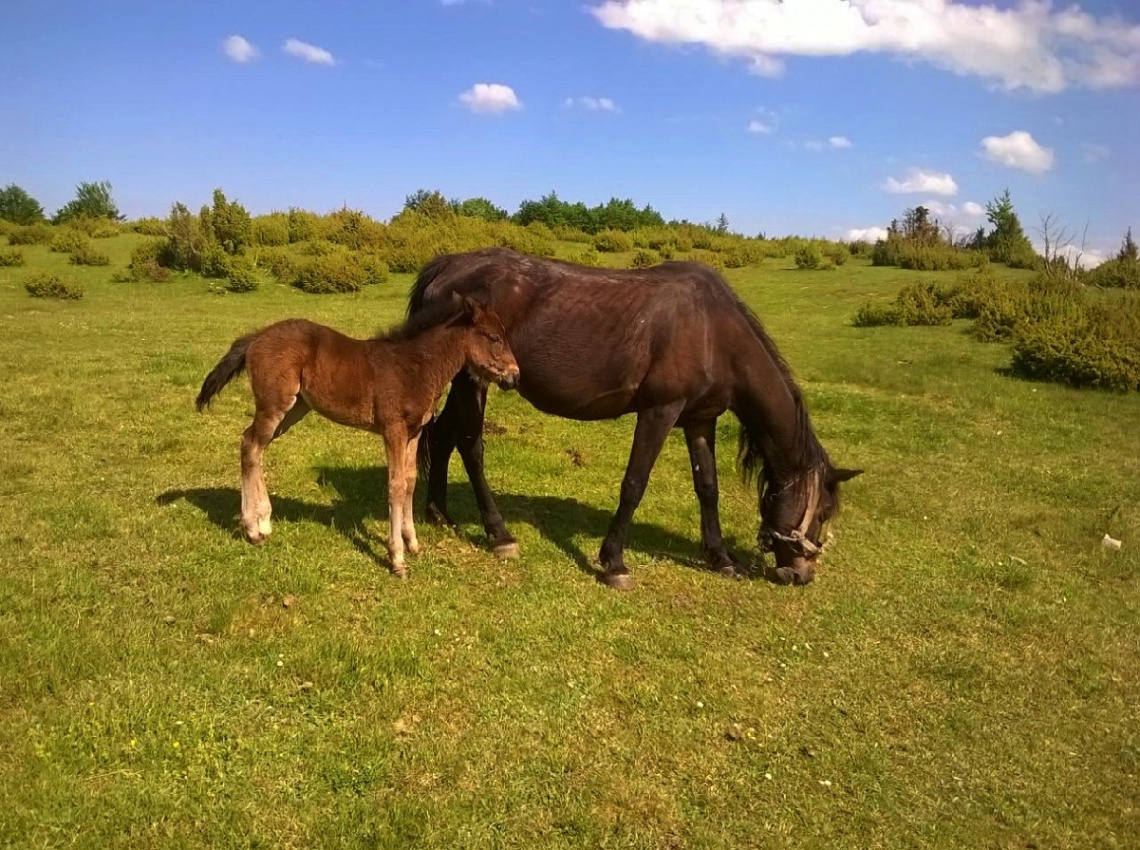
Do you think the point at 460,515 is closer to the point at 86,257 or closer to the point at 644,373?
the point at 644,373

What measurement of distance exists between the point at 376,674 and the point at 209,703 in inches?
34.1

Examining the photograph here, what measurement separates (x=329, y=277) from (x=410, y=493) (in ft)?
66.5

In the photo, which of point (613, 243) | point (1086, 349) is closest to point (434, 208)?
point (613, 243)

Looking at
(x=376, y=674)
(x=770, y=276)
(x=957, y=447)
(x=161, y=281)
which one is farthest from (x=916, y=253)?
(x=376, y=674)

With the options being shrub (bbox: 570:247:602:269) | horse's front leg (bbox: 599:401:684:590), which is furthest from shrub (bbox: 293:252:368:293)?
horse's front leg (bbox: 599:401:684:590)

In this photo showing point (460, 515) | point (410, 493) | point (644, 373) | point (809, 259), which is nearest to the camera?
point (410, 493)

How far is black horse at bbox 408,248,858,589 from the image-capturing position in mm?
6129

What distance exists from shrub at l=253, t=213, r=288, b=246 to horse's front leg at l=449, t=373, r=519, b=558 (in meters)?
25.4

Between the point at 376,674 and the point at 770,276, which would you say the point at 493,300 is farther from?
the point at 770,276

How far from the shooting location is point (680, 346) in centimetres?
610

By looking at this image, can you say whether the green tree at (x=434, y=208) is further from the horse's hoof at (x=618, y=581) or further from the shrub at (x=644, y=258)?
the horse's hoof at (x=618, y=581)

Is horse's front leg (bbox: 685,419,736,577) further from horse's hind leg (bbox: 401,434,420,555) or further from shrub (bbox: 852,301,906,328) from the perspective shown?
shrub (bbox: 852,301,906,328)

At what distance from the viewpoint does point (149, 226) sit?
1233 inches

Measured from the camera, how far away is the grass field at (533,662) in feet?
12.1
